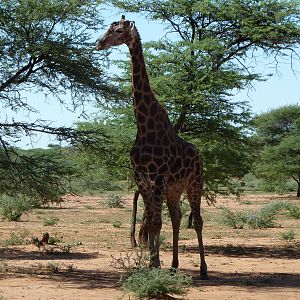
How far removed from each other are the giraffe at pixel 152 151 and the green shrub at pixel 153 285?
44.7 inches

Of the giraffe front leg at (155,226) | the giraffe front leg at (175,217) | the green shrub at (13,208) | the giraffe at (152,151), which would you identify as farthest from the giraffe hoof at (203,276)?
the green shrub at (13,208)

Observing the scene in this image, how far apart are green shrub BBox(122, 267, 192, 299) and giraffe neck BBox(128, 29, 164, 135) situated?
304cm

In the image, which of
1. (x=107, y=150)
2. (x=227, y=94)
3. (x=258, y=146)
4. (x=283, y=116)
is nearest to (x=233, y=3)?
(x=227, y=94)

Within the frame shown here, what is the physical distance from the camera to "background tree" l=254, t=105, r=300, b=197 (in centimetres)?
4797

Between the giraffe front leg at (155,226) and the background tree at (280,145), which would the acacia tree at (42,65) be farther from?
the background tree at (280,145)

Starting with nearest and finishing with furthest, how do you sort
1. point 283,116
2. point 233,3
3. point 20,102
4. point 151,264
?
1. point 151,264
2. point 20,102
3. point 233,3
4. point 283,116

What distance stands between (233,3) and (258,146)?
406cm

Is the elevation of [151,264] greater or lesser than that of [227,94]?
lesser

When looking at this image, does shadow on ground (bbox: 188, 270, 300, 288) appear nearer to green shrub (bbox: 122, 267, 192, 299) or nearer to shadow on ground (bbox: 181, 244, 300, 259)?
green shrub (bbox: 122, 267, 192, 299)

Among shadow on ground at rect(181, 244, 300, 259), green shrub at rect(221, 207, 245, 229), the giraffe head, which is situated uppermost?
the giraffe head

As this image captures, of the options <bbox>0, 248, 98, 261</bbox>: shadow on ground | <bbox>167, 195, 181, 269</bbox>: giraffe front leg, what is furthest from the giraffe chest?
<bbox>0, 248, 98, 261</bbox>: shadow on ground

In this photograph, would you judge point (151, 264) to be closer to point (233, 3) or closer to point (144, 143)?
point (144, 143)

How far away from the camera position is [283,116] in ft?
180

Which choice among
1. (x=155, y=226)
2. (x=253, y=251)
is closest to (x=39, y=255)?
(x=253, y=251)
